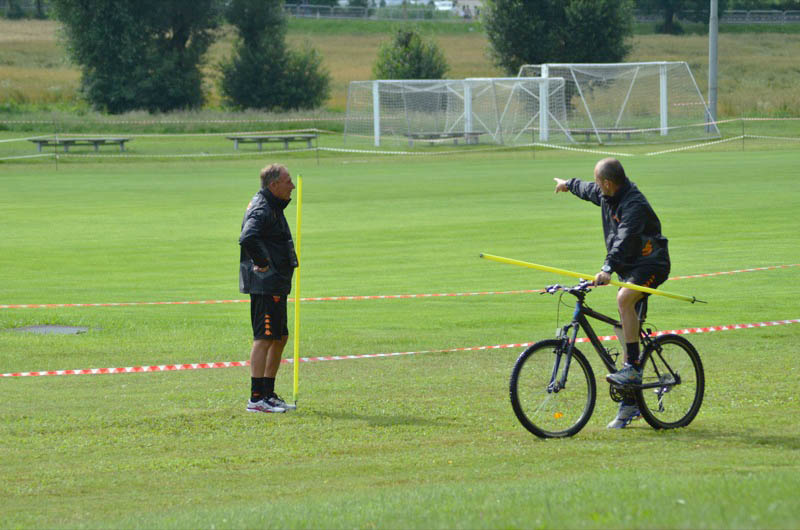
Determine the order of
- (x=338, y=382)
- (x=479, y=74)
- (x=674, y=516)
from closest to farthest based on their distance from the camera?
1. (x=674, y=516)
2. (x=338, y=382)
3. (x=479, y=74)

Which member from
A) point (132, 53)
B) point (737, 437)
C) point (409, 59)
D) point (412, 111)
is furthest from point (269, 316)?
point (409, 59)

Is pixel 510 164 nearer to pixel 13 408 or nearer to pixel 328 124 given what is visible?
pixel 328 124

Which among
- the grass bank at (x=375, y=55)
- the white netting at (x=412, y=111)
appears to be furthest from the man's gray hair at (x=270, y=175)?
the grass bank at (x=375, y=55)

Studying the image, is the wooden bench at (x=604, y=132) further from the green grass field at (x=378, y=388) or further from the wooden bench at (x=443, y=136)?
the green grass field at (x=378, y=388)

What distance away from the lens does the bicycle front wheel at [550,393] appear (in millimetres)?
8289

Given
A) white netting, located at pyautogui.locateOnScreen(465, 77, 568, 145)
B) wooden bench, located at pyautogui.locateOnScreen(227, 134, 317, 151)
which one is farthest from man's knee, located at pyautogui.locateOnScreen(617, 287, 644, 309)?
white netting, located at pyautogui.locateOnScreen(465, 77, 568, 145)

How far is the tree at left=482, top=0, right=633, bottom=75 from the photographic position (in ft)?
273

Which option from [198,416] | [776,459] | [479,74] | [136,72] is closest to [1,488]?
[198,416]

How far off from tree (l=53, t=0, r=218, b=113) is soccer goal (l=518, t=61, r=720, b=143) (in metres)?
28.0

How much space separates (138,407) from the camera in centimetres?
980

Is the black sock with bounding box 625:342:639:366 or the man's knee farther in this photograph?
the black sock with bounding box 625:342:639:366

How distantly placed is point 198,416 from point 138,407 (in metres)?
0.70

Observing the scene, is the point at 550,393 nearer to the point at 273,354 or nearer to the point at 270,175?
the point at 273,354

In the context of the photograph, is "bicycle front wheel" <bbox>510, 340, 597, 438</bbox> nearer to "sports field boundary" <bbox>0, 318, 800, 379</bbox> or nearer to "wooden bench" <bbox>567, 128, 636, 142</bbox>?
"sports field boundary" <bbox>0, 318, 800, 379</bbox>
